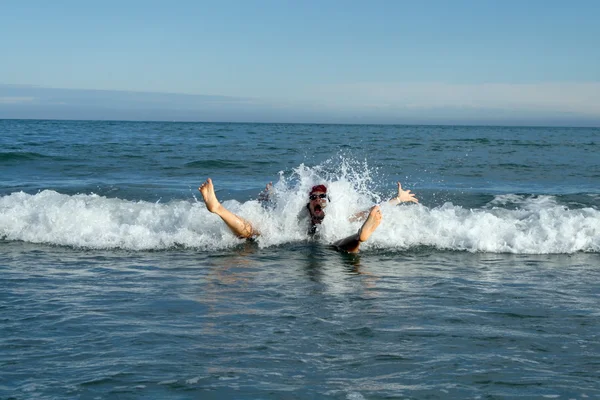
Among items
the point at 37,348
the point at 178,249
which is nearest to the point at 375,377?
the point at 37,348

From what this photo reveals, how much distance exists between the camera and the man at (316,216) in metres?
8.47

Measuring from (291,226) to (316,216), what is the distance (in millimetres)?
468

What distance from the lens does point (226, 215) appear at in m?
9.10

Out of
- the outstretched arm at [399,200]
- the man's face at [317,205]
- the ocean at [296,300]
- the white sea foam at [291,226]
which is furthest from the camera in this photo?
the man's face at [317,205]

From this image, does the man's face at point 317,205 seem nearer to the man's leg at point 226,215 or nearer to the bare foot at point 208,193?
the man's leg at point 226,215

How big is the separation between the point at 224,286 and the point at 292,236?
10.6 feet

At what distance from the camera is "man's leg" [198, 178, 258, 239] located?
8344mm

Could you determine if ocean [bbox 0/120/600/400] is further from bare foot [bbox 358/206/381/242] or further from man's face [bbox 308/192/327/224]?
bare foot [bbox 358/206/381/242]

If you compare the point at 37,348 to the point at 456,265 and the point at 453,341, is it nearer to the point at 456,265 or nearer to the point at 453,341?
the point at 453,341

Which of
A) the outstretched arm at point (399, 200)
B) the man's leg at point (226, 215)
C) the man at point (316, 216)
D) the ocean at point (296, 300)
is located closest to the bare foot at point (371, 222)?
the man at point (316, 216)

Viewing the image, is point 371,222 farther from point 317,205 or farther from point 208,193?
point 208,193

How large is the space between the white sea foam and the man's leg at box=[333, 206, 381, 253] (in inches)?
18.9

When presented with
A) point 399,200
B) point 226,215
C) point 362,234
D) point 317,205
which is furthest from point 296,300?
point 399,200

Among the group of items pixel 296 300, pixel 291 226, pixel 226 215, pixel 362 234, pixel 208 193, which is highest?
pixel 208 193
